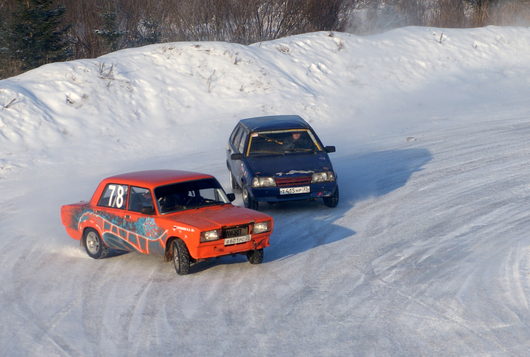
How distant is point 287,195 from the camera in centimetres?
1328

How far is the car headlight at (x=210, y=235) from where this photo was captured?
31.9 ft

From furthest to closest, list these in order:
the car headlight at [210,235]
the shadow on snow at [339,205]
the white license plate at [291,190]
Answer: the white license plate at [291,190], the shadow on snow at [339,205], the car headlight at [210,235]

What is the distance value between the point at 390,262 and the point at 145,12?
83.2 ft

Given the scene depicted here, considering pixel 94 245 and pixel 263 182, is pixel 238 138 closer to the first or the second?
pixel 263 182

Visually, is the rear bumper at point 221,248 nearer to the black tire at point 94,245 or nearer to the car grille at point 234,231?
the car grille at point 234,231

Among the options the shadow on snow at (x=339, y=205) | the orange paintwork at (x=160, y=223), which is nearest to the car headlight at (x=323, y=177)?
the shadow on snow at (x=339, y=205)

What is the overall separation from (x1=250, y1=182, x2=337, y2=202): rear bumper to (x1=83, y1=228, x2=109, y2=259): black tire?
10.7 feet

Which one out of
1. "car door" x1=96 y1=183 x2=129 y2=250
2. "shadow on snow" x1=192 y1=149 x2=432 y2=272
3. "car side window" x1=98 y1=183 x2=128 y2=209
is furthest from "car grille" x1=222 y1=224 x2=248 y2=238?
"car side window" x1=98 y1=183 x2=128 y2=209

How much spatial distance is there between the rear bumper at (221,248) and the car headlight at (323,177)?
3.39 m

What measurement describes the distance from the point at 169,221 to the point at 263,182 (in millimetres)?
3571

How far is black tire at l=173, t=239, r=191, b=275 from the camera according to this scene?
9953mm

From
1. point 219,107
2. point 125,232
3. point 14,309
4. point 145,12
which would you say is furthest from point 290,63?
point 14,309

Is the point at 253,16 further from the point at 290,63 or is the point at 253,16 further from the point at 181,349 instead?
the point at 181,349

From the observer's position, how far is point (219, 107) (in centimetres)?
2389
